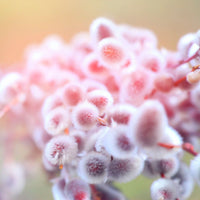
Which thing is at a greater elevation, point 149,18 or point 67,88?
point 149,18

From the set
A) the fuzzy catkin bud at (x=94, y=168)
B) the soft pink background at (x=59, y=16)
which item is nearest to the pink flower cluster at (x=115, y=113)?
the fuzzy catkin bud at (x=94, y=168)

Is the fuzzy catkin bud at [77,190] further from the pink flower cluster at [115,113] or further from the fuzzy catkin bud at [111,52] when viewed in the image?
the fuzzy catkin bud at [111,52]

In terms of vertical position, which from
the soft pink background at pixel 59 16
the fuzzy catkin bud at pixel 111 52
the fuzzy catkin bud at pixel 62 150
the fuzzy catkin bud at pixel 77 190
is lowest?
the fuzzy catkin bud at pixel 77 190

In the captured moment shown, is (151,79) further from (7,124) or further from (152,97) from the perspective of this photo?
(7,124)

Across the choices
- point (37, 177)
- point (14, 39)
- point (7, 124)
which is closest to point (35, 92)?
point (7, 124)

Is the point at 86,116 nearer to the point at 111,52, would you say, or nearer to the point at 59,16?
the point at 111,52

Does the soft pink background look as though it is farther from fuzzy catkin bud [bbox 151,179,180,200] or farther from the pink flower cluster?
fuzzy catkin bud [bbox 151,179,180,200]

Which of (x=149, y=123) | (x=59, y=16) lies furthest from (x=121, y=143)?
(x=59, y=16)

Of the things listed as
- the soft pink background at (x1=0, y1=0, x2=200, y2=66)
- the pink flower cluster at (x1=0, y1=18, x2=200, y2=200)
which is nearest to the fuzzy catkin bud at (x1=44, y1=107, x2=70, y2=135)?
the pink flower cluster at (x1=0, y1=18, x2=200, y2=200)
